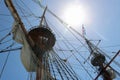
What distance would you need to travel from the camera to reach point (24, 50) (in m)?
12.5

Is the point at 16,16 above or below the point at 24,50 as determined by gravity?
above

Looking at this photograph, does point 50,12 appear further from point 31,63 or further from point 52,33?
point 31,63

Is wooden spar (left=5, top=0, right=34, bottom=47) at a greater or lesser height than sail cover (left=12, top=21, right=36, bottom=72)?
greater

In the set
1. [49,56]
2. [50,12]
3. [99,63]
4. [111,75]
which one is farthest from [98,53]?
[49,56]

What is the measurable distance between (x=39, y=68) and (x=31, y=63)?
0.99 m

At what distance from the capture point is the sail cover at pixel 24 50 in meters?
12.3

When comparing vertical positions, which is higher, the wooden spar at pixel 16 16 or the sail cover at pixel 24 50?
the wooden spar at pixel 16 16

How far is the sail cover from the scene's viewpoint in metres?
12.3

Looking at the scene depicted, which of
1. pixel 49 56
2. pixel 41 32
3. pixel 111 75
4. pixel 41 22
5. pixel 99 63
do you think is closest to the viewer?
pixel 49 56

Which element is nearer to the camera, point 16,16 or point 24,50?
point 24,50

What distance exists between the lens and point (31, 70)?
40.3 feet

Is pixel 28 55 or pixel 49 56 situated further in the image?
pixel 49 56

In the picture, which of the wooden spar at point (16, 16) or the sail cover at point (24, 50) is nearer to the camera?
the sail cover at point (24, 50)

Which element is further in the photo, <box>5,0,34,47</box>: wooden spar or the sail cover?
<box>5,0,34,47</box>: wooden spar
